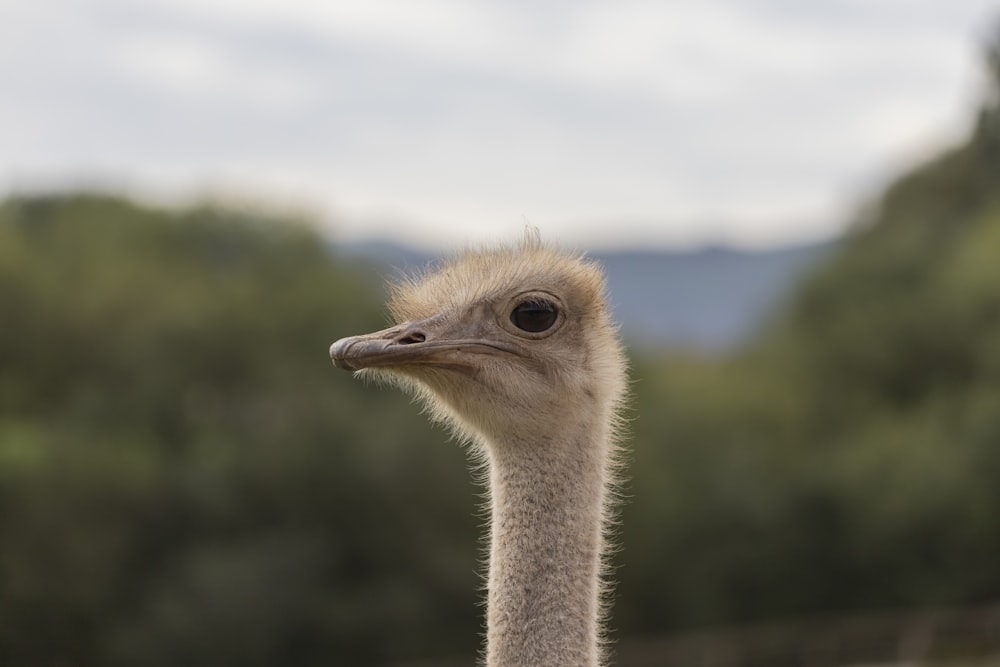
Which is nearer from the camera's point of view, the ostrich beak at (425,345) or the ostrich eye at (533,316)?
the ostrich beak at (425,345)

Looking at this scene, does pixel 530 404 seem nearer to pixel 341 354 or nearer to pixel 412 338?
pixel 412 338

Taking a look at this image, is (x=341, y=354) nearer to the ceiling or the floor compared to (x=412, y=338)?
nearer to the floor

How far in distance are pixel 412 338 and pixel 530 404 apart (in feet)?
1.09

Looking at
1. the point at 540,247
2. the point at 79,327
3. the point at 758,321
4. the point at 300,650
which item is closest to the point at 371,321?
the point at 79,327

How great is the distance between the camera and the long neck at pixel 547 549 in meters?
3.40

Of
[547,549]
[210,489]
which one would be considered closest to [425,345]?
[547,549]

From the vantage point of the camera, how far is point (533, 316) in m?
3.86

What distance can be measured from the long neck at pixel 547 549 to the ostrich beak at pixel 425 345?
25cm

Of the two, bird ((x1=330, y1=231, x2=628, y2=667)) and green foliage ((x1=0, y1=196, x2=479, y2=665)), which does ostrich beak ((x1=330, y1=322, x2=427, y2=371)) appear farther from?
green foliage ((x1=0, y1=196, x2=479, y2=665))

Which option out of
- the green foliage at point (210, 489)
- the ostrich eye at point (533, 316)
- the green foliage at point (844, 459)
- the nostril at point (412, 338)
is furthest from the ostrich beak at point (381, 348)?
the green foliage at point (844, 459)

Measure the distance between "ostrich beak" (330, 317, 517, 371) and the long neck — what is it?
0.81ft

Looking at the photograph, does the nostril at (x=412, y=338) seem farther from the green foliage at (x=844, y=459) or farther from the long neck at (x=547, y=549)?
the green foliage at (x=844, y=459)

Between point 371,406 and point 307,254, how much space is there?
16.1 metres

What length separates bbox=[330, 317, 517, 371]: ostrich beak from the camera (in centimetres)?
355
